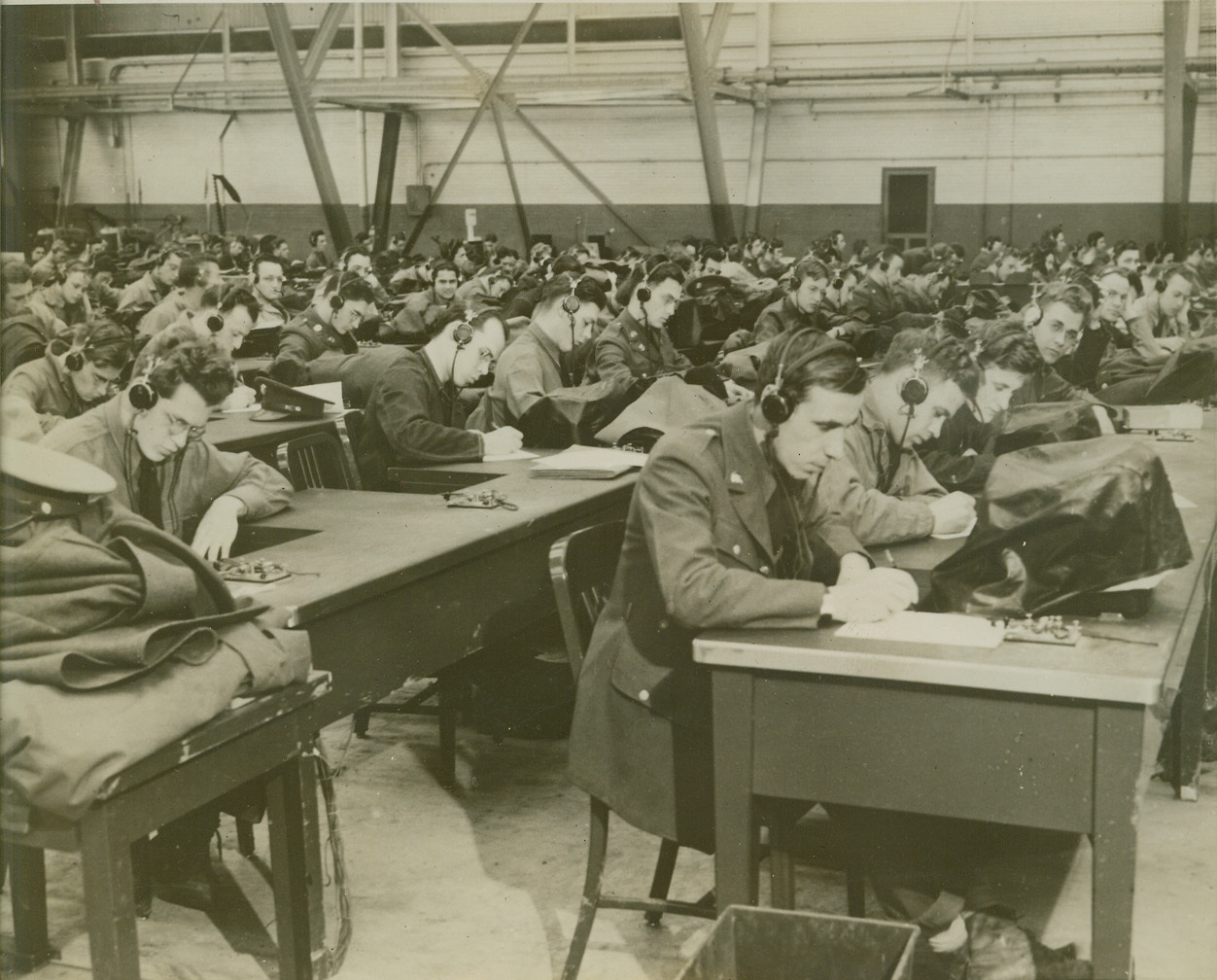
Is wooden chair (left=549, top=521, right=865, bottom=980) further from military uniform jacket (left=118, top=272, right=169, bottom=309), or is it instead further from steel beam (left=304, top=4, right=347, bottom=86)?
steel beam (left=304, top=4, right=347, bottom=86)

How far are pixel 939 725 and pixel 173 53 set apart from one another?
69.5 feet

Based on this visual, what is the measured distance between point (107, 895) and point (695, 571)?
110 centimetres

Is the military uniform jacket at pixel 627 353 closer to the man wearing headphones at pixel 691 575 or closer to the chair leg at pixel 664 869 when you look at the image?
the chair leg at pixel 664 869

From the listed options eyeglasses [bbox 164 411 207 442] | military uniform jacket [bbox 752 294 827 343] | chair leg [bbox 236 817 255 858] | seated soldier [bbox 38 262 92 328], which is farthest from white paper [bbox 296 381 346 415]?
seated soldier [bbox 38 262 92 328]

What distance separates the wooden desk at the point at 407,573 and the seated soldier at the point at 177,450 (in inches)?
4.4

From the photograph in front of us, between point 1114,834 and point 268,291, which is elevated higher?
point 268,291

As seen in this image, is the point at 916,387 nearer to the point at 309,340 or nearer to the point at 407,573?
the point at 407,573

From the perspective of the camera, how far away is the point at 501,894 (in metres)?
3.28

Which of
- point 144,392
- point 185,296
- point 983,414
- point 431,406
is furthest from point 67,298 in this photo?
point 983,414

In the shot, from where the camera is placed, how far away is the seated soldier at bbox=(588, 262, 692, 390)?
643cm

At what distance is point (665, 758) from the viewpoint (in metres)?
2.58

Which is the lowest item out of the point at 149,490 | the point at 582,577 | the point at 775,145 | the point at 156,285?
the point at 582,577

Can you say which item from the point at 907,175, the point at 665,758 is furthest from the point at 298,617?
the point at 907,175

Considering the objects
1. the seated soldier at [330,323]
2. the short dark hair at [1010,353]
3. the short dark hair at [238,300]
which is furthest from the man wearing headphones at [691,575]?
the short dark hair at [238,300]
